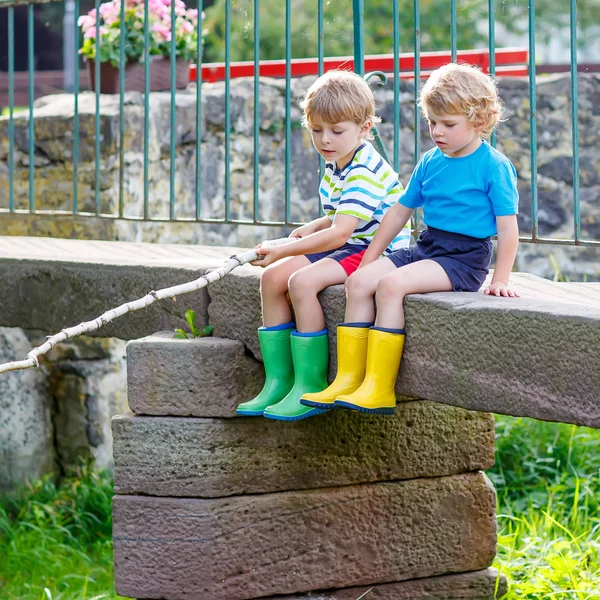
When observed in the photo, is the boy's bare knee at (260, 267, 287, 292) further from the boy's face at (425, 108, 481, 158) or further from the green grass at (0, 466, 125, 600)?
the green grass at (0, 466, 125, 600)

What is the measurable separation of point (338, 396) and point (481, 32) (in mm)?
13938

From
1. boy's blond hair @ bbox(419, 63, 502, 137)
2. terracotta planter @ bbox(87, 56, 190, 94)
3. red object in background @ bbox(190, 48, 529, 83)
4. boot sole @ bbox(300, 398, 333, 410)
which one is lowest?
boot sole @ bbox(300, 398, 333, 410)

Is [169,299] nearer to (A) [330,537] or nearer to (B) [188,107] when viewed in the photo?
(A) [330,537]

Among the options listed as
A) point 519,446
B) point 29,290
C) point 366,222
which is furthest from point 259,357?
point 519,446

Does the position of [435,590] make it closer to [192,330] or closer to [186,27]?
[192,330]

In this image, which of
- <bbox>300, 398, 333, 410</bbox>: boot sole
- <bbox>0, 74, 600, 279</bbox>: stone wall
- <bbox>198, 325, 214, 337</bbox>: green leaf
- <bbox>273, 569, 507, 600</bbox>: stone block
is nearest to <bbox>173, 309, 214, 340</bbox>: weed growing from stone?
<bbox>198, 325, 214, 337</bbox>: green leaf

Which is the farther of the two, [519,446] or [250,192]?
[250,192]

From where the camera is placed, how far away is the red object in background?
6441 mm

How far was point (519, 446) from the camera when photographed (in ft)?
18.6

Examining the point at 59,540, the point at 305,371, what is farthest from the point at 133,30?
the point at 305,371

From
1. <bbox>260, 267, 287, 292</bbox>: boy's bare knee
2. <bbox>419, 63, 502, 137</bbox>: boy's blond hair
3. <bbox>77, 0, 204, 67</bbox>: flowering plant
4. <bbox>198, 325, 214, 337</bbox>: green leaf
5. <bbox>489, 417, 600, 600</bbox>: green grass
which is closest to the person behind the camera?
<bbox>419, 63, 502, 137</bbox>: boy's blond hair

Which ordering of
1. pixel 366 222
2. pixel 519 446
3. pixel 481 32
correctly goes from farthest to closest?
pixel 481 32 → pixel 519 446 → pixel 366 222

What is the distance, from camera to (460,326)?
2807mm

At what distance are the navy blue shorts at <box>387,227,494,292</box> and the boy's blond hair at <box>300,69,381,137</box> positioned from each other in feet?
1.35
